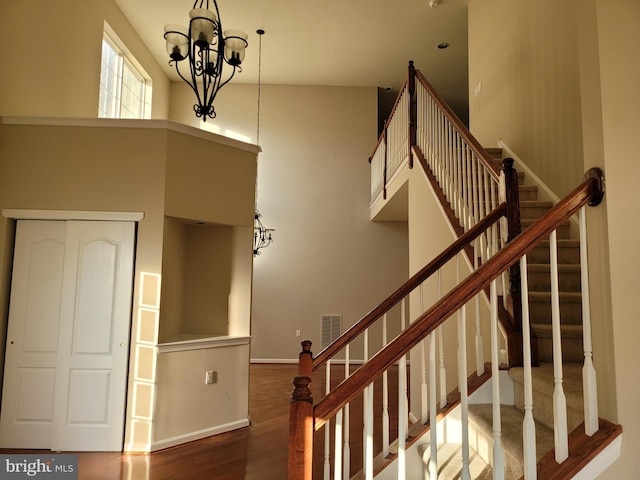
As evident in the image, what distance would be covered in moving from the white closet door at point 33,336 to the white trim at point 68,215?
94mm

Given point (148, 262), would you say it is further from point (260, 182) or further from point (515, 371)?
point (260, 182)

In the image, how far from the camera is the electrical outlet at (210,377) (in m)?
4.09

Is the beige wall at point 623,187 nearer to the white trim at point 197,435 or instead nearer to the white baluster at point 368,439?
the white baluster at point 368,439

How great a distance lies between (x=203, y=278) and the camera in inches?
181

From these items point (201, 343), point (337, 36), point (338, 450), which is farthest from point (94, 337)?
point (337, 36)

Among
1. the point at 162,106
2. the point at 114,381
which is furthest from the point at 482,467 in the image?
the point at 162,106

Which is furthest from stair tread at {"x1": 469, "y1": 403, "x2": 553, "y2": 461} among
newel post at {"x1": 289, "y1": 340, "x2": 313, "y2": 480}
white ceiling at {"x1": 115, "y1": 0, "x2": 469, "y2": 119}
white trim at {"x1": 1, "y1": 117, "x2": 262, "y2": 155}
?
white ceiling at {"x1": 115, "y1": 0, "x2": 469, "y2": 119}

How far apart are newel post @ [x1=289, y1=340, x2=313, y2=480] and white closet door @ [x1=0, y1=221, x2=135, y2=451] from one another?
2962 millimetres

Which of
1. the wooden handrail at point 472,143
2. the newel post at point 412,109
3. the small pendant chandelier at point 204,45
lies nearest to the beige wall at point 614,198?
the wooden handrail at point 472,143

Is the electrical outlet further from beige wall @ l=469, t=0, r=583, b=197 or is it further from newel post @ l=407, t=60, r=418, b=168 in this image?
beige wall @ l=469, t=0, r=583, b=197

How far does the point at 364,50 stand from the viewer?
7328mm

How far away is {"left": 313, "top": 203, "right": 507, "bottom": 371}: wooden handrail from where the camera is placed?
2396mm

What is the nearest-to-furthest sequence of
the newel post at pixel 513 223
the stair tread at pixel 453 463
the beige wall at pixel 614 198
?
the beige wall at pixel 614 198, the stair tread at pixel 453 463, the newel post at pixel 513 223

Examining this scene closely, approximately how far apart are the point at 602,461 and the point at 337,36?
22.7 feet
